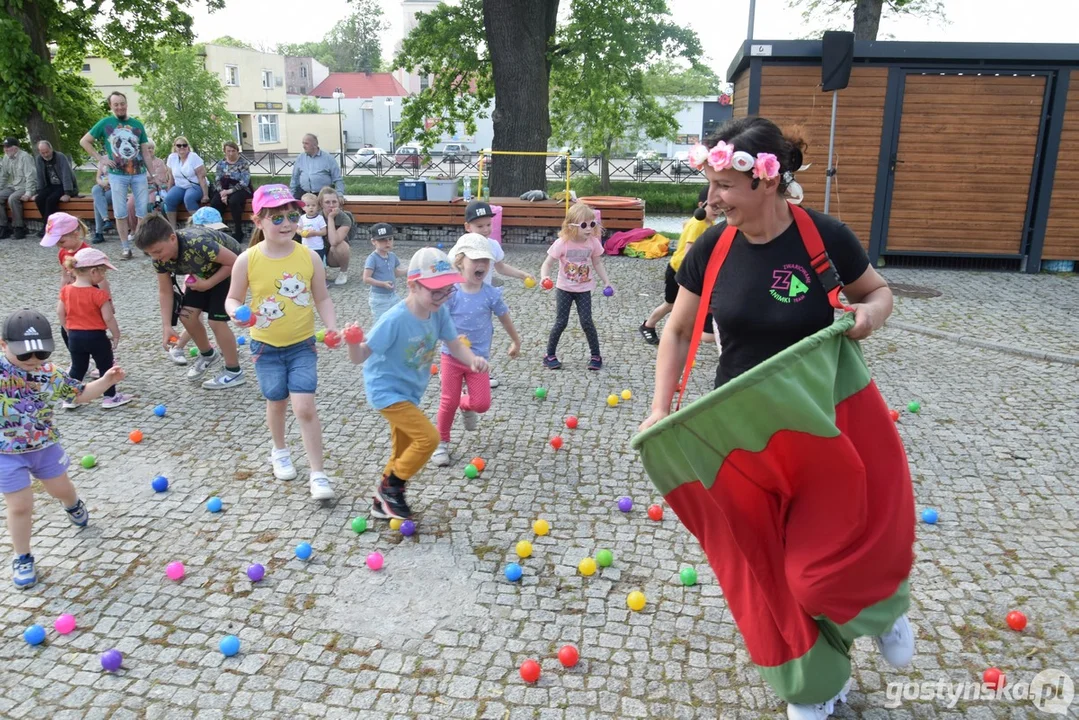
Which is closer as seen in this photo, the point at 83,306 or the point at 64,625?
the point at 64,625

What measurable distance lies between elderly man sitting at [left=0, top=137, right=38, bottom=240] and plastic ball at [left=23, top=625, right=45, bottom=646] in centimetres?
1438

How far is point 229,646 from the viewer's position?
3.62 m

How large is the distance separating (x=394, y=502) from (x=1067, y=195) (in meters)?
12.3

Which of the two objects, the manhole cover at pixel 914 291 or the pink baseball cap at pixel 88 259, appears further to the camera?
the manhole cover at pixel 914 291

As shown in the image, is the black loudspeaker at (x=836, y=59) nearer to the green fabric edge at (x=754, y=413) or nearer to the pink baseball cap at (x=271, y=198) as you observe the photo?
the pink baseball cap at (x=271, y=198)

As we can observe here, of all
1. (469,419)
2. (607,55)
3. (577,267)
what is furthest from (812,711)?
(607,55)

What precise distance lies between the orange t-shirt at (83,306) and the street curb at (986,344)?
8.29m

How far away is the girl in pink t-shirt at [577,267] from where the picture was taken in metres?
7.73

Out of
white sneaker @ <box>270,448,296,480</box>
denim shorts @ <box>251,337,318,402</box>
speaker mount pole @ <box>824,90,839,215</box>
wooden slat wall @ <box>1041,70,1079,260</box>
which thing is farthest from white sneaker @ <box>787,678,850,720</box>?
wooden slat wall @ <box>1041,70,1079,260</box>

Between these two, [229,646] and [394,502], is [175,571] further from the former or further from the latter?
[394,502]

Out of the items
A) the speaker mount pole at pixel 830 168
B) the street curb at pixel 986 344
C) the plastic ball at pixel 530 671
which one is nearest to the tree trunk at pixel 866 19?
the speaker mount pole at pixel 830 168

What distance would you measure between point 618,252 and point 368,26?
11664 cm

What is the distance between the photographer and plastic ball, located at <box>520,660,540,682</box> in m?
3.46

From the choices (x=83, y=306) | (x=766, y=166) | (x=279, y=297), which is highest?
(x=766, y=166)
